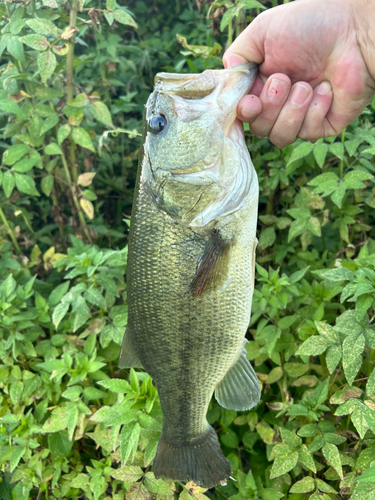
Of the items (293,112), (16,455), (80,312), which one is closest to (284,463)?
(80,312)

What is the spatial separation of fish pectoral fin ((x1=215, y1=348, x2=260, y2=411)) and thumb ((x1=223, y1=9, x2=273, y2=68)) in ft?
4.02

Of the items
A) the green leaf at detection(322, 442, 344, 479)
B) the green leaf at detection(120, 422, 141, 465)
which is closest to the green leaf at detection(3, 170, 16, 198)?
the green leaf at detection(120, 422, 141, 465)

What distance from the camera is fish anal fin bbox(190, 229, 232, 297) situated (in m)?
1.50

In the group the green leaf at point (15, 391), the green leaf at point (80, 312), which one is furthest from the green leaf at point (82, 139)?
the green leaf at point (15, 391)

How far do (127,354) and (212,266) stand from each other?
1.80 feet

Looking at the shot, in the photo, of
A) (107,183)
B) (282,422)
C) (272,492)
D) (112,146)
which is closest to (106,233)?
(107,183)

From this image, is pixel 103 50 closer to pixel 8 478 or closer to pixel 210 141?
pixel 210 141

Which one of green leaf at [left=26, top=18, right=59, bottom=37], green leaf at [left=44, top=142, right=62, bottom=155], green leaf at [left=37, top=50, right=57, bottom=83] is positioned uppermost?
green leaf at [left=26, top=18, right=59, bottom=37]

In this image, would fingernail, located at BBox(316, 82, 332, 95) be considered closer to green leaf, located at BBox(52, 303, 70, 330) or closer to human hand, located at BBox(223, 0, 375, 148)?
human hand, located at BBox(223, 0, 375, 148)

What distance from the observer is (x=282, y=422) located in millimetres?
2363

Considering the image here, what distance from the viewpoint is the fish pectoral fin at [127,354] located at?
1.72 metres

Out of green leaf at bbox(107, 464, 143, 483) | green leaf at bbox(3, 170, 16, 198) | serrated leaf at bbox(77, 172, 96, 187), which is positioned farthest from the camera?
serrated leaf at bbox(77, 172, 96, 187)

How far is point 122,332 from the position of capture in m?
2.29

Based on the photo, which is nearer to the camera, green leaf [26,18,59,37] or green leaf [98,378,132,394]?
green leaf [98,378,132,394]
